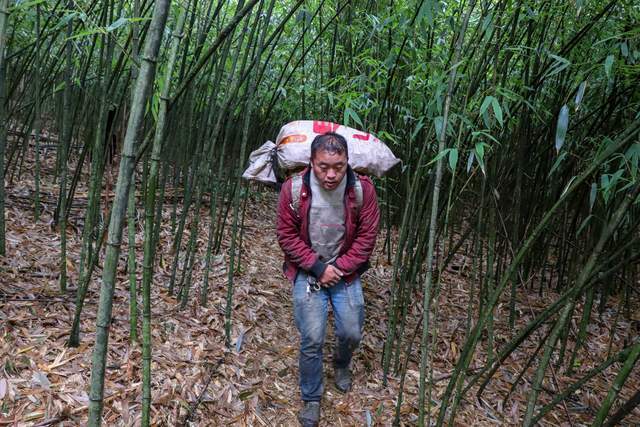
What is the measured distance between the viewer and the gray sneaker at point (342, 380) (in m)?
2.14

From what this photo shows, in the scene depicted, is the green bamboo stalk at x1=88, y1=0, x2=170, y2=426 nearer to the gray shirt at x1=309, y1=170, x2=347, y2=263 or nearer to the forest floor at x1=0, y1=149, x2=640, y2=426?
the forest floor at x1=0, y1=149, x2=640, y2=426

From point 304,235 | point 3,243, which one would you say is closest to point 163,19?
point 304,235

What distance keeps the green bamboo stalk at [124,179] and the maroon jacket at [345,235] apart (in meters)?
1.13

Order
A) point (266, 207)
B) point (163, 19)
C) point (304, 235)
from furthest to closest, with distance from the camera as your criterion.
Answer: point (266, 207) < point (304, 235) < point (163, 19)

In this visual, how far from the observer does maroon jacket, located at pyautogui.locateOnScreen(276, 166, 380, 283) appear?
191 cm

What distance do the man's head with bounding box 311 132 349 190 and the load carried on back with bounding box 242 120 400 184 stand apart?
23 centimetres

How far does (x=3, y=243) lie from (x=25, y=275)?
0.72 ft

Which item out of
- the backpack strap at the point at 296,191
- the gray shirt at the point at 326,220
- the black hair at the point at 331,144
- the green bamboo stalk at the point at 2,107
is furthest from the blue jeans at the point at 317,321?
the green bamboo stalk at the point at 2,107

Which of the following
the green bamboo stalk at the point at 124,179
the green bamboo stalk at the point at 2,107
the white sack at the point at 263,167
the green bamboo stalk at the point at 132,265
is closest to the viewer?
the green bamboo stalk at the point at 124,179

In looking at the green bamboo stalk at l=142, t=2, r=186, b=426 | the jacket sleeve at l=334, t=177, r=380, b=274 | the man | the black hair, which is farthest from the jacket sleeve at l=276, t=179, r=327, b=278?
the green bamboo stalk at l=142, t=2, r=186, b=426

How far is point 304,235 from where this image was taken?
6.41 feet

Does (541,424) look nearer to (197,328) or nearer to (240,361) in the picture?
(240,361)

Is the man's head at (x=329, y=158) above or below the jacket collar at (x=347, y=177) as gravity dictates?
above

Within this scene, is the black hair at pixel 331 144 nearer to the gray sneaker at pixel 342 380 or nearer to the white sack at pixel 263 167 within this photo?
the white sack at pixel 263 167
